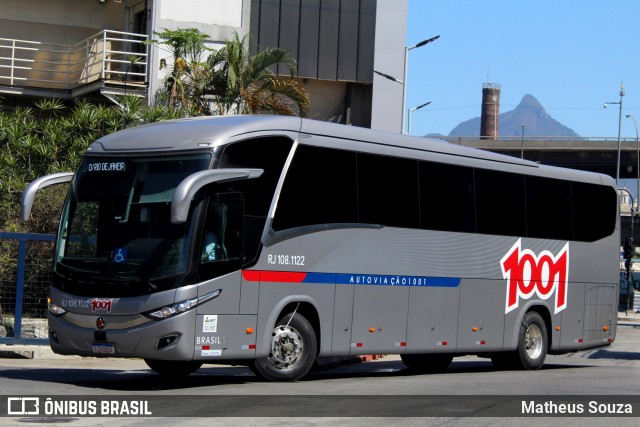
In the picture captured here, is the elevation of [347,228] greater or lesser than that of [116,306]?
greater

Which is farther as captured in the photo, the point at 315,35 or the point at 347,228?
the point at 315,35

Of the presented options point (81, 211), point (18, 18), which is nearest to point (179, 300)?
point (81, 211)

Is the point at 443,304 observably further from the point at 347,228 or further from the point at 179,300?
the point at 179,300

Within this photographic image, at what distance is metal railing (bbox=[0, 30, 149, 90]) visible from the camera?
32.5m

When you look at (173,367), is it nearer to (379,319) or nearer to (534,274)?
(379,319)

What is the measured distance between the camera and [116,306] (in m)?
14.1

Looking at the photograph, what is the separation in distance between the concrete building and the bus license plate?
1757 cm

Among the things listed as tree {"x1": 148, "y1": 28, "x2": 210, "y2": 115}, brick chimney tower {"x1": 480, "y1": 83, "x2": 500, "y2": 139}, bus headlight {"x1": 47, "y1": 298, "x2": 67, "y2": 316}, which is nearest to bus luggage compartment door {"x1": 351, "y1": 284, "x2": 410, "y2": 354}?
bus headlight {"x1": 47, "y1": 298, "x2": 67, "y2": 316}

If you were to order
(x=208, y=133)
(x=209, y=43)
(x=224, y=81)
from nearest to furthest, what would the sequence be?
(x=208, y=133), (x=224, y=81), (x=209, y=43)

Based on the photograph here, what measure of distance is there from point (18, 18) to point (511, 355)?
19362 mm

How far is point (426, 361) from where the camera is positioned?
20.5 m

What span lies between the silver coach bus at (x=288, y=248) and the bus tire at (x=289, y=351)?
0.07ft

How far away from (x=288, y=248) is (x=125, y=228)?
7.43ft

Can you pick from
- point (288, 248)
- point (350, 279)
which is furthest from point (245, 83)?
point (288, 248)
